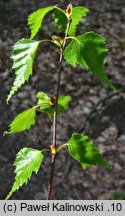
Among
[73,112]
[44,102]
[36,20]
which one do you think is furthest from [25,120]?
[73,112]

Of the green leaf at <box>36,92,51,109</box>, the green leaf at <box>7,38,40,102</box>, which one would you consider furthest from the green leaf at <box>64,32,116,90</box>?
the green leaf at <box>36,92,51,109</box>

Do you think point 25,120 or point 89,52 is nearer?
point 89,52

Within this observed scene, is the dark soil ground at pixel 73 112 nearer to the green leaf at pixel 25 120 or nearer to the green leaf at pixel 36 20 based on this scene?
the green leaf at pixel 25 120

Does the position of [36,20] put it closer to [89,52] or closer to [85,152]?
[89,52]

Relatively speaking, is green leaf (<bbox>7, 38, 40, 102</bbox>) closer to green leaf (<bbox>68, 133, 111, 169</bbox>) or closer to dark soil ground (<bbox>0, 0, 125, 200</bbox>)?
green leaf (<bbox>68, 133, 111, 169</bbox>)

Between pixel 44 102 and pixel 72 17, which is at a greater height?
pixel 72 17

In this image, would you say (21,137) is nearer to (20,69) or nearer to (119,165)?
(119,165)

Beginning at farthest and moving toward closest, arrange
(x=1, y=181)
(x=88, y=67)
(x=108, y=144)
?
(x=108, y=144)
(x=1, y=181)
(x=88, y=67)

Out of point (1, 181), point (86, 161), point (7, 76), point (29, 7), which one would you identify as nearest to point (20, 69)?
point (86, 161)
